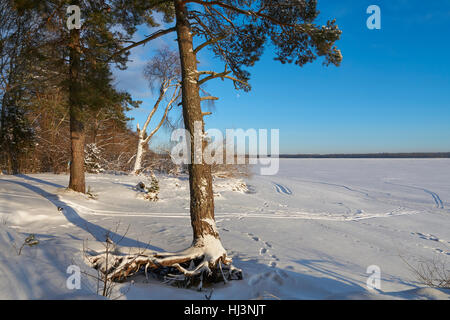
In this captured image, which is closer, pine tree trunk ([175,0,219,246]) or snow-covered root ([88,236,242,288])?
snow-covered root ([88,236,242,288])

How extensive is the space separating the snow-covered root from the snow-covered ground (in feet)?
0.61

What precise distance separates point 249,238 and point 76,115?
5831 millimetres

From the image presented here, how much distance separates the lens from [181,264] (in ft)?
11.3

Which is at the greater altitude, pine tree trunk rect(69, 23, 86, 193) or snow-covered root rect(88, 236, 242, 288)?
pine tree trunk rect(69, 23, 86, 193)

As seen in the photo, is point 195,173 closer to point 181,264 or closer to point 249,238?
point 181,264

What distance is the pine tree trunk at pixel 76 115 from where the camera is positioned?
6.23 m

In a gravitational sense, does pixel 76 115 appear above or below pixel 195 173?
above

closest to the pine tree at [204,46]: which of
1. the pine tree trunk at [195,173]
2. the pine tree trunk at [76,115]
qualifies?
the pine tree trunk at [195,173]

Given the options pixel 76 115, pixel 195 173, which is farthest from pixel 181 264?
pixel 76 115

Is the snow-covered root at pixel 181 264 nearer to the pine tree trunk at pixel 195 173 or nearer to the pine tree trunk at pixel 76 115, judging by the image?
the pine tree trunk at pixel 195 173

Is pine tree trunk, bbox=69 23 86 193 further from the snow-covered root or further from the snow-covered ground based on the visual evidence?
the snow-covered root

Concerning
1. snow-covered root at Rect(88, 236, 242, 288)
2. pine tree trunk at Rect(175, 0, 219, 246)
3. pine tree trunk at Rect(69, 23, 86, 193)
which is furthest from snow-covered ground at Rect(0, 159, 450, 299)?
pine tree trunk at Rect(175, 0, 219, 246)

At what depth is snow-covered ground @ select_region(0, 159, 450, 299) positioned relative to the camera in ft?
8.59
